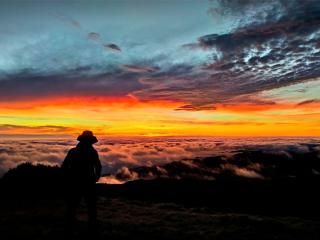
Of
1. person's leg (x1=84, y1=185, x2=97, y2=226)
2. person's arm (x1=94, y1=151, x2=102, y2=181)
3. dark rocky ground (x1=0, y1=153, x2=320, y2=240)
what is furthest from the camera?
dark rocky ground (x1=0, y1=153, x2=320, y2=240)

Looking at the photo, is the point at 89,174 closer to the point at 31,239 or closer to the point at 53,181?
the point at 31,239

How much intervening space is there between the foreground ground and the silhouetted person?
4.16 feet

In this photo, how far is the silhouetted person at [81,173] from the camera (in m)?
13.1

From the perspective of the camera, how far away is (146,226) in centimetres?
1656

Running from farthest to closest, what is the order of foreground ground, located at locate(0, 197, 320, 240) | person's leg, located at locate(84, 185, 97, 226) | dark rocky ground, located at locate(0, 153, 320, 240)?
dark rocky ground, located at locate(0, 153, 320, 240)
foreground ground, located at locate(0, 197, 320, 240)
person's leg, located at locate(84, 185, 97, 226)

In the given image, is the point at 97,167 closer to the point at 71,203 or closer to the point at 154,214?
the point at 71,203

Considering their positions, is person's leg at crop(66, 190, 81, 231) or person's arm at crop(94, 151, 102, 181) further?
person's arm at crop(94, 151, 102, 181)

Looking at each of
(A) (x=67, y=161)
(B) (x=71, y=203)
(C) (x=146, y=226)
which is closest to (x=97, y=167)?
(A) (x=67, y=161)

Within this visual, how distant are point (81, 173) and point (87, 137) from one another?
3.94 feet

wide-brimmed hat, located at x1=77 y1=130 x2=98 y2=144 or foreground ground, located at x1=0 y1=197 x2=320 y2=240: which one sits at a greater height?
wide-brimmed hat, located at x1=77 y1=130 x2=98 y2=144

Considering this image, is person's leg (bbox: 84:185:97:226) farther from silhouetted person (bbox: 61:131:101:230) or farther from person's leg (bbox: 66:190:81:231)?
person's leg (bbox: 66:190:81:231)

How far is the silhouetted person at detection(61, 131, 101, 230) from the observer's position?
42.9 feet

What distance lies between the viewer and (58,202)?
23.4 meters

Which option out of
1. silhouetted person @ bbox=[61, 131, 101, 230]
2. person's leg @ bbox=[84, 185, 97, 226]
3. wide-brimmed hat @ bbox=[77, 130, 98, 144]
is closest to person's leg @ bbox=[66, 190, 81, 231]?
silhouetted person @ bbox=[61, 131, 101, 230]
